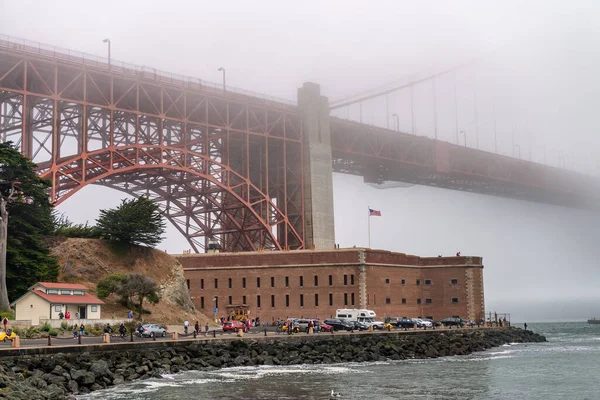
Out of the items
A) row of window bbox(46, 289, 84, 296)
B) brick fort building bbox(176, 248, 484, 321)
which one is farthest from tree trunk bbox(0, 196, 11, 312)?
brick fort building bbox(176, 248, 484, 321)

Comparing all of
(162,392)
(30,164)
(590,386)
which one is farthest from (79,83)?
(590,386)

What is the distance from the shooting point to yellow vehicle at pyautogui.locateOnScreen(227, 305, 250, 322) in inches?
3428

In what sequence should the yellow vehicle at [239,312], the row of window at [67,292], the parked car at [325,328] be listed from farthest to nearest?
the yellow vehicle at [239,312] → the parked car at [325,328] → the row of window at [67,292]

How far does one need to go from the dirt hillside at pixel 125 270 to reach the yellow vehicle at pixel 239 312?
22.8 feet

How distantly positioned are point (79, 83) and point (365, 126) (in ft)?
153

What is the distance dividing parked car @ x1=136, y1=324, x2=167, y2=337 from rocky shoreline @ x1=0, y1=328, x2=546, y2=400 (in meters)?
4.65

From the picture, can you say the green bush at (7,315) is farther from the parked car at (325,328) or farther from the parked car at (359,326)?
the parked car at (359,326)

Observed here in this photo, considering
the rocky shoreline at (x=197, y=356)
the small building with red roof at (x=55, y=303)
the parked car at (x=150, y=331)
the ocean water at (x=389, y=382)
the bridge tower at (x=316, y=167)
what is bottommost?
the ocean water at (x=389, y=382)

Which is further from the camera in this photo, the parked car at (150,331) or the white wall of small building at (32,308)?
the white wall of small building at (32,308)

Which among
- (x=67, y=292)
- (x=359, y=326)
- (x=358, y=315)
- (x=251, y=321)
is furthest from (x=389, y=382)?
(x=251, y=321)

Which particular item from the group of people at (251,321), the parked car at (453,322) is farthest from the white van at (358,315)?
the parked car at (453,322)

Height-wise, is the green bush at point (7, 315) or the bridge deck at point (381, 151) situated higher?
the bridge deck at point (381, 151)

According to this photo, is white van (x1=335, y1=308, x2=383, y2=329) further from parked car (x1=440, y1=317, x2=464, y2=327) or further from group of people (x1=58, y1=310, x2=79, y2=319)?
group of people (x1=58, y1=310, x2=79, y2=319)

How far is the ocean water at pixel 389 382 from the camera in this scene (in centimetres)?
4412
